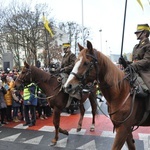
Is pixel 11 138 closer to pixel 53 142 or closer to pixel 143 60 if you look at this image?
pixel 53 142

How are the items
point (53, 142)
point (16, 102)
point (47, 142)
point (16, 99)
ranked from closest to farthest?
point (53, 142)
point (47, 142)
point (16, 99)
point (16, 102)

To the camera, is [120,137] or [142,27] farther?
[142,27]

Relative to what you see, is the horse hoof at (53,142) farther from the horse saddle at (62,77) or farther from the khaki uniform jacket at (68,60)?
the khaki uniform jacket at (68,60)

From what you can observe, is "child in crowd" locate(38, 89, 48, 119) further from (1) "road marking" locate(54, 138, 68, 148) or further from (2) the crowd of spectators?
(1) "road marking" locate(54, 138, 68, 148)

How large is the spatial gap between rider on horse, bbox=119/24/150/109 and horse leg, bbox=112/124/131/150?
0.78m

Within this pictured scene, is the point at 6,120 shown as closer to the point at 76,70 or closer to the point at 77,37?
the point at 76,70

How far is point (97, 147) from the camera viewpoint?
581 centimetres

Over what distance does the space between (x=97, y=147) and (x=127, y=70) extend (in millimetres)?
2664

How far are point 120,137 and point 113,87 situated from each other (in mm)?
770

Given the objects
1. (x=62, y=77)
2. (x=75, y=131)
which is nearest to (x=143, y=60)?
(x=62, y=77)

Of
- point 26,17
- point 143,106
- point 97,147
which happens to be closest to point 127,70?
point 143,106

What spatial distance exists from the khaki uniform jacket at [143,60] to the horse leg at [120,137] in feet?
2.65

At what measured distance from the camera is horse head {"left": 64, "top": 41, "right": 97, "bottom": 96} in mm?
3357

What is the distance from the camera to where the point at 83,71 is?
3.41 metres
